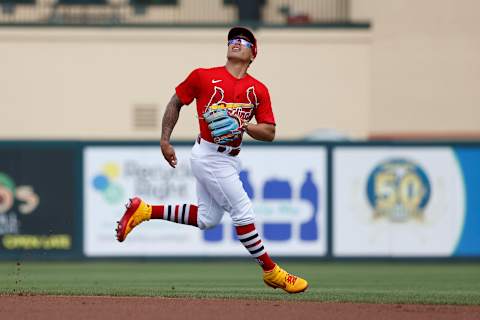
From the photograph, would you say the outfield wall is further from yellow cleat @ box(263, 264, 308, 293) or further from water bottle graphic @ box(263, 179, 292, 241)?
yellow cleat @ box(263, 264, 308, 293)

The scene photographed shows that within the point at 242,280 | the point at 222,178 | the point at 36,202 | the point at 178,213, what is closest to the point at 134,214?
the point at 178,213

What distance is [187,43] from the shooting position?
2553cm

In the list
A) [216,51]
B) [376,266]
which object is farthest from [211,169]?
[216,51]

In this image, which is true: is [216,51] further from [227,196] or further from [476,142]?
[227,196]

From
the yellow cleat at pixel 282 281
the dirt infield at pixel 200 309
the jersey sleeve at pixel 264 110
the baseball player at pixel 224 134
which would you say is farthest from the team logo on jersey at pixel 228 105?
the dirt infield at pixel 200 309

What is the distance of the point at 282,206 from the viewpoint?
16734 millimetres

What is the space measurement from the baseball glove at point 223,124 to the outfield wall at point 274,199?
6.69 m

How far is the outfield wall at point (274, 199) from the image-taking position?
54.8 feet

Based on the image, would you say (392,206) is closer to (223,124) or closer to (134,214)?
(134,214)

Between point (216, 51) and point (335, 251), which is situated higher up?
point (216, 51)

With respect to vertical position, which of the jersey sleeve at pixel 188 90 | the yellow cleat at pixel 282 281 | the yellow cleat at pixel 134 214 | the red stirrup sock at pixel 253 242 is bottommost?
the yellow cleat at pixel 282 281

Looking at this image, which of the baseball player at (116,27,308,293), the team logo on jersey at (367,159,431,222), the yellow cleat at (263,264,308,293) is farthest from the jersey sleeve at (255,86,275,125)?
the team logo on jersey at (367,159,431,222)

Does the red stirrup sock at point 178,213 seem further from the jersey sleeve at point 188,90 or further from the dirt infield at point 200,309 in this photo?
the jersey sleeve at point 188,90

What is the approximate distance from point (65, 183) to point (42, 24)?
9143mm
